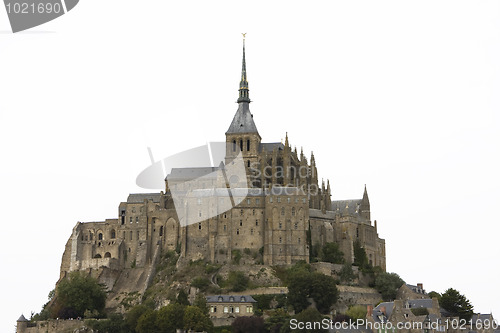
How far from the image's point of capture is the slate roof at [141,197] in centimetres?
11019

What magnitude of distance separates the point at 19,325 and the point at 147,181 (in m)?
25.2

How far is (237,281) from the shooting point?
318 ft

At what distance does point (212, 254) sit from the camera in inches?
3994

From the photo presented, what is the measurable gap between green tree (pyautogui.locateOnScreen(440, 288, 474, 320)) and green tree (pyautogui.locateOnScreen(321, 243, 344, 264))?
1608cm

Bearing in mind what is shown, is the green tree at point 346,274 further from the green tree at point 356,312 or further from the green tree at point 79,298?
the green tree at point 79,298

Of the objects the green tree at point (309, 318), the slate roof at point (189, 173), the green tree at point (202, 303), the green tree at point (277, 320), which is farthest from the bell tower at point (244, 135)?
the green tree at point (309, 318)

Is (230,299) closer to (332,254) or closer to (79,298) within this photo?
(332,254)

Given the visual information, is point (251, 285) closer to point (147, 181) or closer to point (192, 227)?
point (192, 227)

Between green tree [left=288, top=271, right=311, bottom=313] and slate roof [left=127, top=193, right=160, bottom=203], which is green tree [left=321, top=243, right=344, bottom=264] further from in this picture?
slate roof [left=127, top=193, right=160, bottom=203]

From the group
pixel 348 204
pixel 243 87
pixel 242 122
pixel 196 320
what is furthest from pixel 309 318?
pixel 243 87

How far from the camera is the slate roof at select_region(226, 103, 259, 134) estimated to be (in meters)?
115

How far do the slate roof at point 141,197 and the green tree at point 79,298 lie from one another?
45.2 feet

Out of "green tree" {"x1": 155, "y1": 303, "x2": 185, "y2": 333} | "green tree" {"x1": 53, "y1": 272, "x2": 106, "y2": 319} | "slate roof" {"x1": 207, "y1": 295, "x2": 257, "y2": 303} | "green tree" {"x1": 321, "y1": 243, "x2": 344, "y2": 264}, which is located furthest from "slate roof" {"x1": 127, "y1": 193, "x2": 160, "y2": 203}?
"green tree" {"x1": 155, "y1": 303, "x2": 185, "y2": 333}

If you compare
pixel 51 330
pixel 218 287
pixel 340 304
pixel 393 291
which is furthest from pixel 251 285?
pixel 51 330
